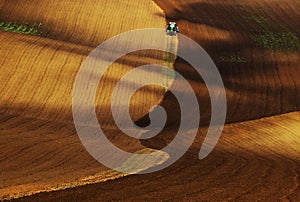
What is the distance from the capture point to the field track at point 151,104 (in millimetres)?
10711

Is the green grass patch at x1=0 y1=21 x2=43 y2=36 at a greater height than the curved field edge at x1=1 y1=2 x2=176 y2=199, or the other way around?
the curved field edge at x1=1 y1=2 x2=176 y2=199

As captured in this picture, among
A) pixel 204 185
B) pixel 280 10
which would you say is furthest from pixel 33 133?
pixel 280 10

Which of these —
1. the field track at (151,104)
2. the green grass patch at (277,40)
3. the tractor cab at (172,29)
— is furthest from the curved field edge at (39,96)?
the green grass patch at (277,40)

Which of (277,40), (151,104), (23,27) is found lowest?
(23,27)

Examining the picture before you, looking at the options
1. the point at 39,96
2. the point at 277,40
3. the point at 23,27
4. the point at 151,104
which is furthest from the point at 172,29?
the point at 39,96

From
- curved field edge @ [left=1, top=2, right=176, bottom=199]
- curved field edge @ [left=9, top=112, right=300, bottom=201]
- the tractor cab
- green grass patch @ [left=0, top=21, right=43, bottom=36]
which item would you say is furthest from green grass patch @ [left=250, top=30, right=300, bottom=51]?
curved field edge @ [left=9, top=112, right=300, bottom=201]

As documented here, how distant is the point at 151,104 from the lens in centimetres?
2216

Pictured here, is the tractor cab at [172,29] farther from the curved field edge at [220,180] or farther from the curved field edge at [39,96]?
the curved field edge at [220,180]

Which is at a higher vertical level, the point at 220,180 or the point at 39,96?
the point at 220,180

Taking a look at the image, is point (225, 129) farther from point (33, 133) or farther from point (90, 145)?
point (33, 133)

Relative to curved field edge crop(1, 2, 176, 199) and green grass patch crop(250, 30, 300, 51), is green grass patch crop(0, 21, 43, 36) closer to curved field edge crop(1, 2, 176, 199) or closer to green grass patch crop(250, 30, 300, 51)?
curved field edge crop(1, 2, 176, 199)

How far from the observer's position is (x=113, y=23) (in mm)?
35875

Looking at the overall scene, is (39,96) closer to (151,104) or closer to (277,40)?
(151,104)

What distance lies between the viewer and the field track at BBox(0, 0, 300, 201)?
1071 cm
